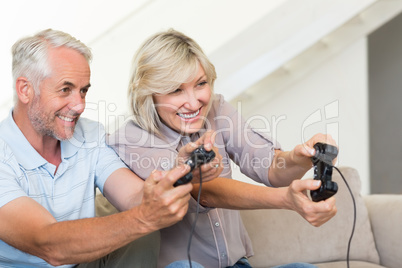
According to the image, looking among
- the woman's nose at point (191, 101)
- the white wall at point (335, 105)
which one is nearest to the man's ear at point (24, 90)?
the woman's nose at point (191, 101)

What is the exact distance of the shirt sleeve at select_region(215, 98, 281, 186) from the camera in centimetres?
179

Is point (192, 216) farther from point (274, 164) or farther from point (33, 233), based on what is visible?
point (33, 233)

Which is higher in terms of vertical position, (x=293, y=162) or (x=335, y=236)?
(x=293, y=162)

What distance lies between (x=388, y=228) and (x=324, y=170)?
942mm

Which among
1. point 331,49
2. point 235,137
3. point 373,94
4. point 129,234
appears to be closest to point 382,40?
point 373,94

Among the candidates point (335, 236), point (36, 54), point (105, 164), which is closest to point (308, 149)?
point (105, 164)

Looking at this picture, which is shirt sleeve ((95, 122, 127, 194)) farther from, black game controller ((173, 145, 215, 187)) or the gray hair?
black game controller ((173, 145, 215, 187))

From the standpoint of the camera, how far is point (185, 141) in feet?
5.86

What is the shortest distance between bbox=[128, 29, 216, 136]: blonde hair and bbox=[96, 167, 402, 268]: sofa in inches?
24.1

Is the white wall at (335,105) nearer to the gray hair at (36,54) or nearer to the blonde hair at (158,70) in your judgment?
the blonde hair at (158,70)

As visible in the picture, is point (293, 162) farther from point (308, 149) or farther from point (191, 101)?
point (191, 101)

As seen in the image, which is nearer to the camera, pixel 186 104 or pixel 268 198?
pixel 268 198

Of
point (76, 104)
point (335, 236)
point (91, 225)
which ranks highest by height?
point (76, 104)

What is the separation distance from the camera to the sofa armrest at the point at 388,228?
6.84ft
